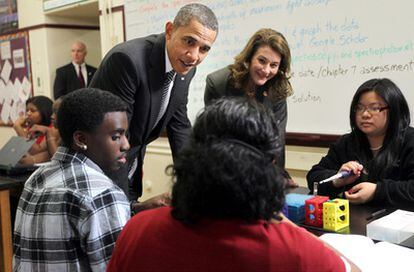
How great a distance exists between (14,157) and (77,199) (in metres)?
1.87

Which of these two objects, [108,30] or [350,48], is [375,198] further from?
[108,30]

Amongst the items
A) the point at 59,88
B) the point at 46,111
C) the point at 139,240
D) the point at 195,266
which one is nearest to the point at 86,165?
the point at 139,240

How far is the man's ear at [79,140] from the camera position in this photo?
46.7 inches

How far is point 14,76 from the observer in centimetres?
555

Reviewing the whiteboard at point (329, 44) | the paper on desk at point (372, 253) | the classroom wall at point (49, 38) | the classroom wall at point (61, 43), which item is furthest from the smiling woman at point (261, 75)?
the classroom wall at point (49, 38)

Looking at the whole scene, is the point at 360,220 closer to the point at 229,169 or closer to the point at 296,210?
the point at 296,210

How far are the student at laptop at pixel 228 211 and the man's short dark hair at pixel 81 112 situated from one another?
491mm

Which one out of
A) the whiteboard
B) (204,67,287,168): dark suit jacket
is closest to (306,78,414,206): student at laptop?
(204,67,287,168): dark suit jacket

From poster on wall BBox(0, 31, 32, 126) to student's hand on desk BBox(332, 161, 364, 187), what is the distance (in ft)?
14.4

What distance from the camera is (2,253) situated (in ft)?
8.68

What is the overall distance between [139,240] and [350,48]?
2.12m

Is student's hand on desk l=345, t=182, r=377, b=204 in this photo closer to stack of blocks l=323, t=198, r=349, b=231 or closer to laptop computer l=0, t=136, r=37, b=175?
stack of blocks l=323, t=198, r=349, b=231

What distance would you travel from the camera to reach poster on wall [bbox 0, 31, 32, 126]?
530 centimetres

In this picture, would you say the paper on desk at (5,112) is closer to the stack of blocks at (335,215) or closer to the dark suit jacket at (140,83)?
→ the dark suit jacket at (140,83)
